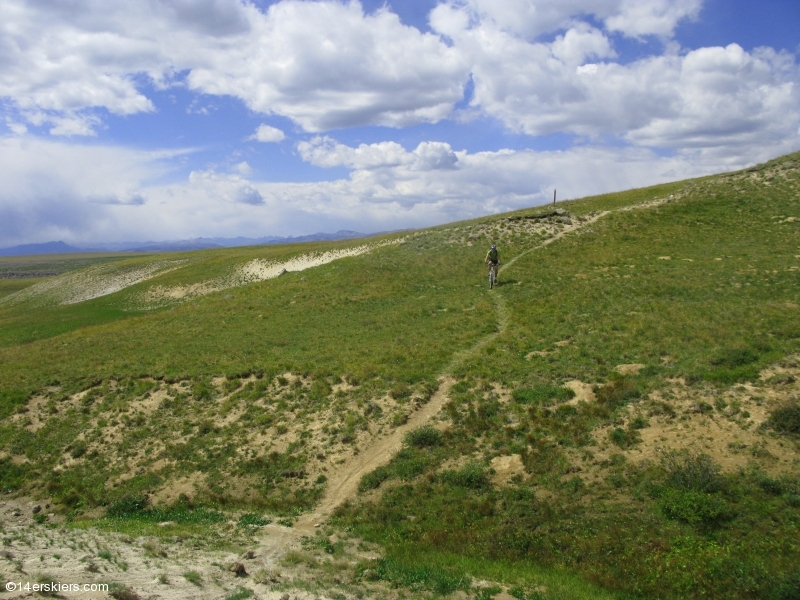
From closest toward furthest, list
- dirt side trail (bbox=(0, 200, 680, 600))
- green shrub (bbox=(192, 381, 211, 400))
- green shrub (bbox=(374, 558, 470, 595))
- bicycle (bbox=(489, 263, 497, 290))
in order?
1. dirt side trail (bbox=(0, 200, 680, 600))
2. green shrub (bbox=(374, 558, 470, 595))
3. green shrub (bbox=(192, 381, 211, 400))
4. bicycle (bbox=(489, 263, 497, 290))

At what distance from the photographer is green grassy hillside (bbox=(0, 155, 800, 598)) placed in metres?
12.0

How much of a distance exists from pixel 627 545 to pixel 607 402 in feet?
21.8

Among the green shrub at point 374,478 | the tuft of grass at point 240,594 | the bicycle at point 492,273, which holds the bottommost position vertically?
the green shrub at point 374,478

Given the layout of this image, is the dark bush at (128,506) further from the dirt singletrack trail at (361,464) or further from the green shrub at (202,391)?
the green shrub at (202,391)

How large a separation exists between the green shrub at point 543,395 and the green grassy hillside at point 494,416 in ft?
0.32

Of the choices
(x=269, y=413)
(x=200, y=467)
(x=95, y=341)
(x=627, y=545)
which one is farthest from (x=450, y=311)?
(x=95, y=341)

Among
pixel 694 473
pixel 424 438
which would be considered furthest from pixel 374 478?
pixel 694 473

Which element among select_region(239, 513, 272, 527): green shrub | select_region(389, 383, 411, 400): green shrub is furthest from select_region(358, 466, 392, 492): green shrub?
select_region(389, 383, 411, 400): green shrub

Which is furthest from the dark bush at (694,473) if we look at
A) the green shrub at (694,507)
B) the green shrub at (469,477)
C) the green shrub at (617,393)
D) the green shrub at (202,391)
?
the green shrub at (202,391)

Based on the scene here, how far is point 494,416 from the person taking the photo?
18594mm

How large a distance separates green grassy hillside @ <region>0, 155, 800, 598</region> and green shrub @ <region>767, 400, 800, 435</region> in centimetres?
5

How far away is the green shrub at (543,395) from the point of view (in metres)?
18.8

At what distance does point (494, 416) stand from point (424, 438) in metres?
2.78

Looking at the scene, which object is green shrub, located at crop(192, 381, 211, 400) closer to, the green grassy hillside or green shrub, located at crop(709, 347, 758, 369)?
the green grassy hillside
